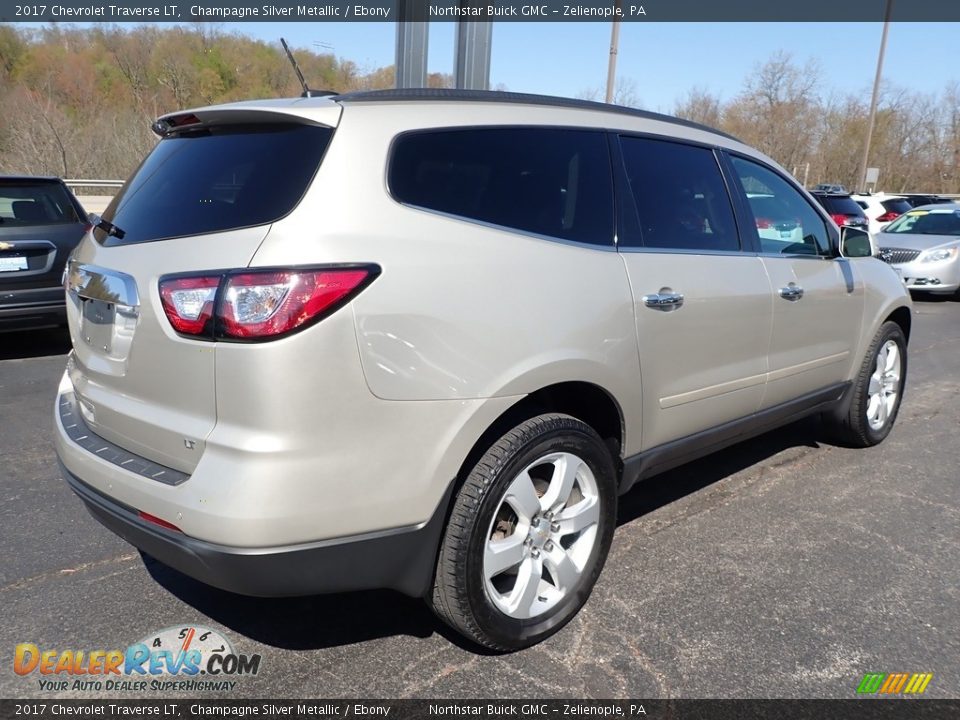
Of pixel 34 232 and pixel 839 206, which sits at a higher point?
pixel 839 206

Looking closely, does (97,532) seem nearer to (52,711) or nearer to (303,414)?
(52,711)

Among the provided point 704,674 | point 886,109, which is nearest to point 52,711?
point 704,674

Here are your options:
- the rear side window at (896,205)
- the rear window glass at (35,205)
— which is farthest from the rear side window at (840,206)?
the rear window glass at (35,205)

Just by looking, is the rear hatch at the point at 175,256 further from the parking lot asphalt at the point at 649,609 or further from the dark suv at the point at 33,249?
the dark suv at the point at 33,249

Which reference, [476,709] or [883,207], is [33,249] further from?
[883,207]

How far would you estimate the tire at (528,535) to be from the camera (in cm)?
232

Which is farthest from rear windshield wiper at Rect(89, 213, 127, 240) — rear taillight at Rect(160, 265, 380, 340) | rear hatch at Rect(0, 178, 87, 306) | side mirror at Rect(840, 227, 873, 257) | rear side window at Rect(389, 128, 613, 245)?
rear hatch at Rect(0, 178, 87, 306)

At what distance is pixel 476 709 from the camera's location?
7.61ft

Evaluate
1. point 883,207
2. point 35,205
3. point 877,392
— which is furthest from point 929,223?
point 35,205

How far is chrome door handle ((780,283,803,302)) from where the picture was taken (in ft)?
11.8

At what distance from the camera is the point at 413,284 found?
2.12 meters

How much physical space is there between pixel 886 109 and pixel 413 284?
5208 centimetres

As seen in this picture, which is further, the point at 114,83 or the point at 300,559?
the point at 114,83

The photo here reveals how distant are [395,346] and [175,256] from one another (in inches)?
26.7
